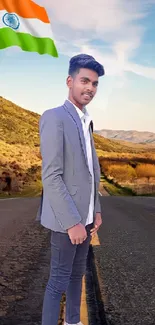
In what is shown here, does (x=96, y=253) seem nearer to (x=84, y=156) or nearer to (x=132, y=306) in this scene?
(x=132, y=306)

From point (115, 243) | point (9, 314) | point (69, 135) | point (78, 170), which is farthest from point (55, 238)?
point (115, 243)

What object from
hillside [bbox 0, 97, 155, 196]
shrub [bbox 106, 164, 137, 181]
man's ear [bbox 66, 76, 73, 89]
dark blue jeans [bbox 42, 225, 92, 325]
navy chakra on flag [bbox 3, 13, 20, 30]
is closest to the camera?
dark blue jeans [bbox 42, 225, 92, 325]

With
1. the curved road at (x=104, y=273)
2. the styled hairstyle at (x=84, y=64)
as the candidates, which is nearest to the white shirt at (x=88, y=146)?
the styled hairstyle at (x=84, y=64)

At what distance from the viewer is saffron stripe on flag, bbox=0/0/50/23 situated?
8254mm

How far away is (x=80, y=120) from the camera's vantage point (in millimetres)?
3014

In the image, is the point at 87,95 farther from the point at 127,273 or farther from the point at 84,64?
the point at 127,273

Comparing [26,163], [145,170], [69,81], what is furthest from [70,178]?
[26,163]

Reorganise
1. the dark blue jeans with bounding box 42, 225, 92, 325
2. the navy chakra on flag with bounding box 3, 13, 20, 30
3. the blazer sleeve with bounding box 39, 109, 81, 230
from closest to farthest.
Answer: the blazer sleeve with bounding box 39, 109, 81, 230 < the dark blue jeans with bounding box 42, 225, 92, 325 < the navy chakra on flag with bounding box 3, 13, 20, 30

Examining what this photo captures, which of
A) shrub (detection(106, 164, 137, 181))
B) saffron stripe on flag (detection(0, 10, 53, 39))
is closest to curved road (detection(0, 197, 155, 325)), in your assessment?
saffron stripe on flag (detection(0, 10, 53, 39))

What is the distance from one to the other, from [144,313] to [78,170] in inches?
59.9

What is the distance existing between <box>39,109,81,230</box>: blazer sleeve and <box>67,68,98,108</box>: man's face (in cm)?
28

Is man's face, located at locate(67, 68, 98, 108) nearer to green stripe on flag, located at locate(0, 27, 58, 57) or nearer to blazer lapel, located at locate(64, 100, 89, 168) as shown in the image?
blazer lapel, located at locate(64, 100, 89, 168)

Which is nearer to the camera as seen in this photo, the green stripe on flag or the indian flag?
the green stripe on flag

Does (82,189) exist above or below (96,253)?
above
